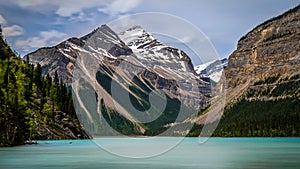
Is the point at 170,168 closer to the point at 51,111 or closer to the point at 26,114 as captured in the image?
the point at 26,114

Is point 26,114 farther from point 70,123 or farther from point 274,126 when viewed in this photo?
point 274,126

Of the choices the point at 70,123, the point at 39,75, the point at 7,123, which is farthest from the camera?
the point at 39,75

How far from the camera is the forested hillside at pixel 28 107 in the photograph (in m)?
75.8

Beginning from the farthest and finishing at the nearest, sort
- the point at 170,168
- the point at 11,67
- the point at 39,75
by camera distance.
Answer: the point at 39,75 → the point at 11,67 → the point at 170,168

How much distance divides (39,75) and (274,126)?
102201 millimetres

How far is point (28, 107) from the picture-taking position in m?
102

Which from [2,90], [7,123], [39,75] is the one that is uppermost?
[39,75]

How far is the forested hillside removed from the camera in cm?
7581

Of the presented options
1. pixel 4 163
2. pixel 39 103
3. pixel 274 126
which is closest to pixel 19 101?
pixel 4 163

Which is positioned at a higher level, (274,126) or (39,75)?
(39,75)

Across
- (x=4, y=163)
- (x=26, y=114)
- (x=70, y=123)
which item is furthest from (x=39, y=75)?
(x=4, y=163)

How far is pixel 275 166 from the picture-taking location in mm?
43750

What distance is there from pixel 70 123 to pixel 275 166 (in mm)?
92952

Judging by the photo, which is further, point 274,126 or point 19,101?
point 274,126
